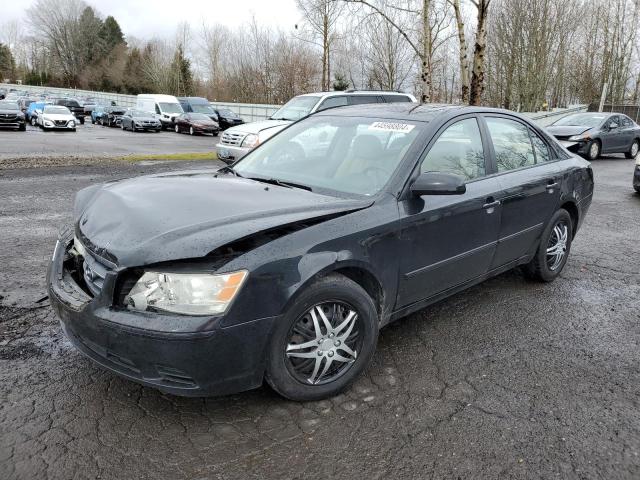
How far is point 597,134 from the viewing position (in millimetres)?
16094

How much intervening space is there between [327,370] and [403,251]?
2.82ft

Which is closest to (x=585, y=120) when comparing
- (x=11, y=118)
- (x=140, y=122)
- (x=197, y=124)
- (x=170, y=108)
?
(x=197, y=124)

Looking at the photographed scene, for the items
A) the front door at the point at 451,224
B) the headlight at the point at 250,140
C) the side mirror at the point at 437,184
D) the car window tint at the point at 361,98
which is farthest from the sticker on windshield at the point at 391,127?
the car window tint at the point at 361,98

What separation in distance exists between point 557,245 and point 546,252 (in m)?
0.21

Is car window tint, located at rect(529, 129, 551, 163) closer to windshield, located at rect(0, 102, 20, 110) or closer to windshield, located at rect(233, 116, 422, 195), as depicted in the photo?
windshield, located at rect(233, 116, 422, 195)

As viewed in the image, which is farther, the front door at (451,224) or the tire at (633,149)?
the tire at (633,149)

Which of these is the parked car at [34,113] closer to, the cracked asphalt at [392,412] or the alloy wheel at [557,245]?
the cracked asphalt at [392,412]

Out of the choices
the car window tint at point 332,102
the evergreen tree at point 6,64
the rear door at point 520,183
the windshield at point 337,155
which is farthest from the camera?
the evergreen tree at point 6,64

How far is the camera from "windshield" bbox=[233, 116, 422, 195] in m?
3.40

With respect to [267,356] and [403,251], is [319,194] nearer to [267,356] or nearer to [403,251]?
[403,251]

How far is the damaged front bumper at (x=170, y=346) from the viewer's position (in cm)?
236

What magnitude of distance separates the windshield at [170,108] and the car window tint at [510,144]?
31.4 metres

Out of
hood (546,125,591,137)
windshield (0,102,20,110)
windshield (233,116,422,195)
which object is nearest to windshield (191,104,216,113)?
windshield (0,102,20,110)

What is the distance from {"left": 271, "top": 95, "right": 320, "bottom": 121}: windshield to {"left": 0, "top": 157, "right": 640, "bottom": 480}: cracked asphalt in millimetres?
9242
